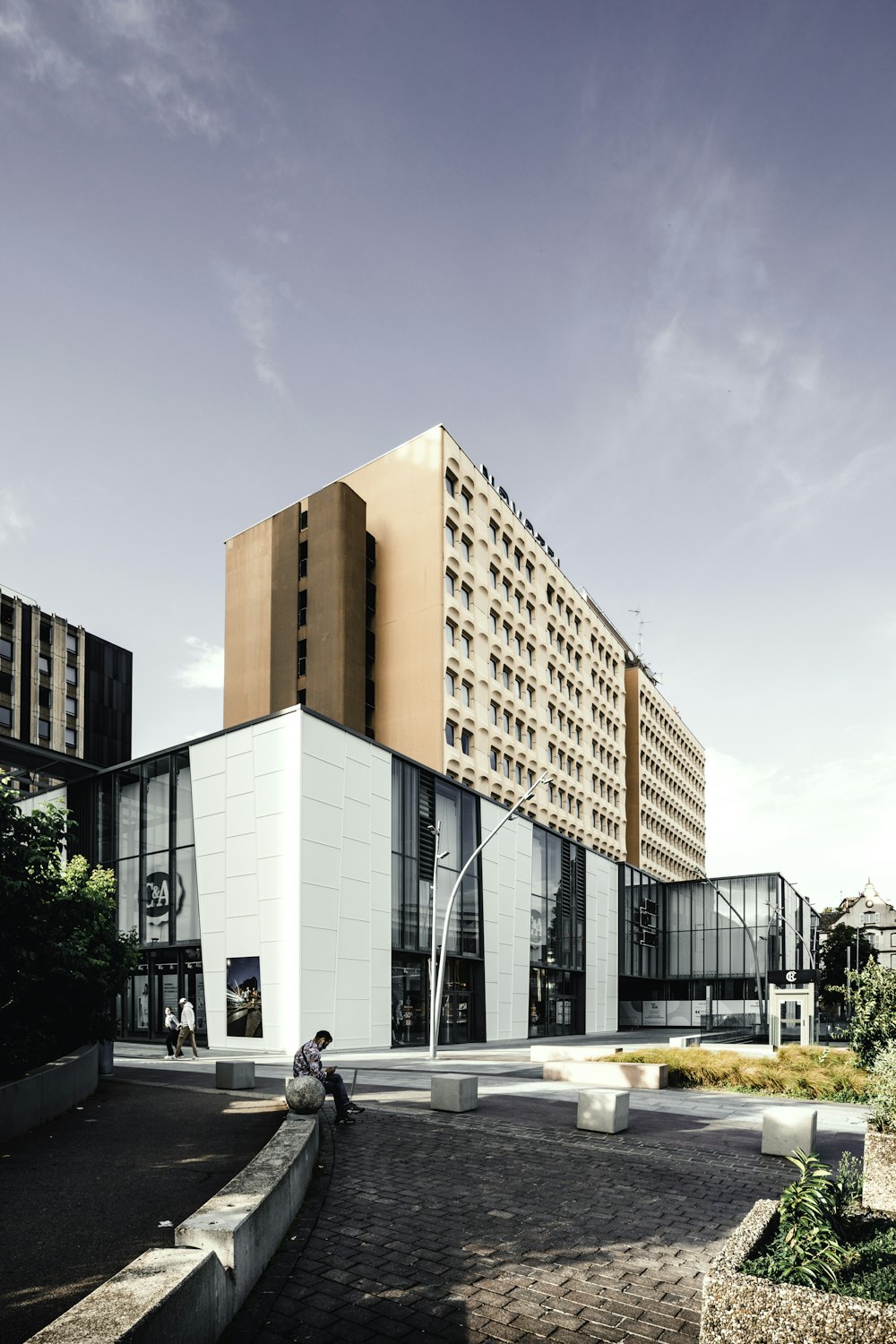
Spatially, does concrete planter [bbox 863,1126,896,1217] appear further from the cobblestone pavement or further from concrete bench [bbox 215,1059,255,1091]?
concrete bench [bbox 215,1059,255,1091]

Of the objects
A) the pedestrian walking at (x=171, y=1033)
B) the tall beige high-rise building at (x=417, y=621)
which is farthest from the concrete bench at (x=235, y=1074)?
the tall beige high-rise building at (x=417, y=621)

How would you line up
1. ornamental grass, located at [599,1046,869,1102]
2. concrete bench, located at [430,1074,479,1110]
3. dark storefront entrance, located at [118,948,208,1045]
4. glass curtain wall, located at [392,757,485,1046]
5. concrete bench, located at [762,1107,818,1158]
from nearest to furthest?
concrete bench, located at [762,1107,818,1158]
concrete bench, located at [430,1074,479,1110]
ornamental grass, located at [599,1046,869,1102]
dark storefront entrance, located at [118,948,208,1045]
glass curtain wall, located at [392,757,485,1046]

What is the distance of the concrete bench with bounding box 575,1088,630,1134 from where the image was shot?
513 inches

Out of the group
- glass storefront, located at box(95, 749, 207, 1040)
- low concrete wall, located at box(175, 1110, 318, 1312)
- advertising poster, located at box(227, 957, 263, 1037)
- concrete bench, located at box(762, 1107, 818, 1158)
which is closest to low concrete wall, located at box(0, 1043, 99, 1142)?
low concrete wall, located at box(175, 1110, 318, 1312)

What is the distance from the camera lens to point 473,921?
4003 centimetres

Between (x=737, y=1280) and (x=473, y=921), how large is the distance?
119ft

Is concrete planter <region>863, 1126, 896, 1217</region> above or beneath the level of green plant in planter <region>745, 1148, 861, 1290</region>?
beneath

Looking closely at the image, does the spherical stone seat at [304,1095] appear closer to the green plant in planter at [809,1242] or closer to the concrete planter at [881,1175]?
the concrete planter at [881,1175]

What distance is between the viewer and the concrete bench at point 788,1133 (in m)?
11.7

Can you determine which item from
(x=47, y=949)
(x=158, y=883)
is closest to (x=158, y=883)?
(x=158, y=883)

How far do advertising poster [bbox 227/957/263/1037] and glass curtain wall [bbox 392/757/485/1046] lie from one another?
558cm

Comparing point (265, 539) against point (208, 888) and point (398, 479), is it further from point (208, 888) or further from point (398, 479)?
point (208, 888)

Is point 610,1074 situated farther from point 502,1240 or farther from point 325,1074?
point 502,1240

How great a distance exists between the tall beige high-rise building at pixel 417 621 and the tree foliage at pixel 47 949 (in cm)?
2808
